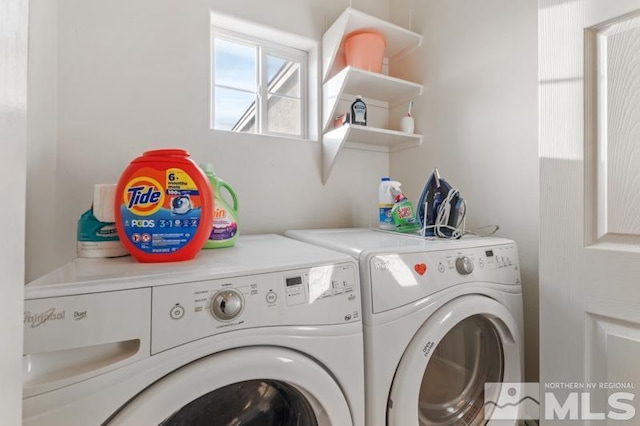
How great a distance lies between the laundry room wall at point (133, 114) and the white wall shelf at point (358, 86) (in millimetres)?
126

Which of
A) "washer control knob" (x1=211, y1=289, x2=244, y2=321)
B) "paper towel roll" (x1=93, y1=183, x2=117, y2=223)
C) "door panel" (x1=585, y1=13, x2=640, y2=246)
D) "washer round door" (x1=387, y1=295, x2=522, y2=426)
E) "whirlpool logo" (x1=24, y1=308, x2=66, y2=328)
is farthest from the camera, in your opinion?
"washer round door" (x1=387, y1=295, x2=522, y2=426)

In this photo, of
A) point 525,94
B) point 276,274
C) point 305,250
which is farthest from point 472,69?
point 276,274

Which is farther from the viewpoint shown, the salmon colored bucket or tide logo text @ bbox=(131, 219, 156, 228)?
the salmon colored bucket

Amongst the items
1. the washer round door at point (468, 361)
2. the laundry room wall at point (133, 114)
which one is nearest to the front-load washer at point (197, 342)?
the washer round door at point (468, 361)

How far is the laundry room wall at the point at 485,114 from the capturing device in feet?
4.39

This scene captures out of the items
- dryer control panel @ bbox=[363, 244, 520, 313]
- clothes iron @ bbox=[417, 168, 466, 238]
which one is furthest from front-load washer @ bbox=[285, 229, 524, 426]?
clothes iron @ bbox=[417, 168, 466, 238]

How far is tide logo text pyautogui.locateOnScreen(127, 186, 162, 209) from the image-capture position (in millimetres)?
798

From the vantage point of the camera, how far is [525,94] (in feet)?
4.44

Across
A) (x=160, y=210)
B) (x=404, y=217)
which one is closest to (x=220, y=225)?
(x=160, y=210)

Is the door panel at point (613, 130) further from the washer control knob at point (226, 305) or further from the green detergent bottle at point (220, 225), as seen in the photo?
the green detergent bottle at point (220, 225)

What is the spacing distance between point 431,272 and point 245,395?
0.65m
